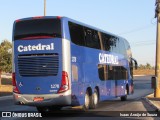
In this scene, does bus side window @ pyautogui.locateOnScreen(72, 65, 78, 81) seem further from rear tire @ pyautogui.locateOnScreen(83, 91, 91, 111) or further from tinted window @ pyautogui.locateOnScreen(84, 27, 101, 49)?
tinted window @ pyautogui.locateOnScreen(84, 27, 101, 49)

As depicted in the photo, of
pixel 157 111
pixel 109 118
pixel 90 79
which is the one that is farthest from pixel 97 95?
pixel 109 118

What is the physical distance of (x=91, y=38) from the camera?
21438mm

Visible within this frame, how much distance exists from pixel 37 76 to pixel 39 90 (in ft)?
1.87

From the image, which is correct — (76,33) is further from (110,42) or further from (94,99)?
(110,42)

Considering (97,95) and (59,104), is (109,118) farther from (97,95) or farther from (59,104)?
(97,95)

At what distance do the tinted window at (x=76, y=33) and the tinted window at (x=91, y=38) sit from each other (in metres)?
0.68

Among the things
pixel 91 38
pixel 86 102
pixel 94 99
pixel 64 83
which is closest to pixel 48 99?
pixel 64 83

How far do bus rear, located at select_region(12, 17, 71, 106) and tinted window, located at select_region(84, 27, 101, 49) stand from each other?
9.88 ft

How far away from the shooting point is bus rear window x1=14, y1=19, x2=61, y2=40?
1780 centimetres

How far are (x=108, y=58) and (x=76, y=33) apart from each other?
5.56 m

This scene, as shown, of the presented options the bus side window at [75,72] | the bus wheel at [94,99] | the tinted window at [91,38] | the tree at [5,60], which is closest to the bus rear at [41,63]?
the bus side window at [75,72]

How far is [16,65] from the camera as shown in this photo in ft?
59.8

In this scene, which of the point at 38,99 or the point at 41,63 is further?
the point at 41,63

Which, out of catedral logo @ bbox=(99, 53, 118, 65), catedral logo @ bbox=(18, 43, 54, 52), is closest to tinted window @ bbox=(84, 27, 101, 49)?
catedral logo @ bbox=(99, 53, 118, 65)
